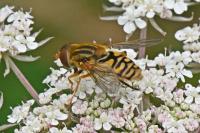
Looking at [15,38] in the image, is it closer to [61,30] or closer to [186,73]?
[186,73]

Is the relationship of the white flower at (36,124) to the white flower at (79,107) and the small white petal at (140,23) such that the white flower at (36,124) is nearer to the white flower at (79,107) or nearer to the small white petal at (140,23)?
the white flower at (79,107)

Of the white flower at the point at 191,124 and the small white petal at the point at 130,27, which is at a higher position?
the small white petal at the point at 130,27

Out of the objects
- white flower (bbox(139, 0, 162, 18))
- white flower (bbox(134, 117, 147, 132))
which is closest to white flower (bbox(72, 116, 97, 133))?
white flower (bbox(134, 117, 147, 132))

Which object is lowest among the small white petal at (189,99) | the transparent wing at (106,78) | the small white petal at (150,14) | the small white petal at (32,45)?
the small white petal at (189,99)

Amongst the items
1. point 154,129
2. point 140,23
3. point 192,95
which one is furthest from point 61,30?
point 154,129

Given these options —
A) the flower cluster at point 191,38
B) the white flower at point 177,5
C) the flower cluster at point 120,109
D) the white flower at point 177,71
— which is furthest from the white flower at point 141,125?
the white flower at point 177,5

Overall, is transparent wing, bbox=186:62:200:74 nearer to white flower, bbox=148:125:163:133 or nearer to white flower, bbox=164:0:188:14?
white flower, bbox=164:0:188:14

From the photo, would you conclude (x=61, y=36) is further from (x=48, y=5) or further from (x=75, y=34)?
(x=48, y=5)
